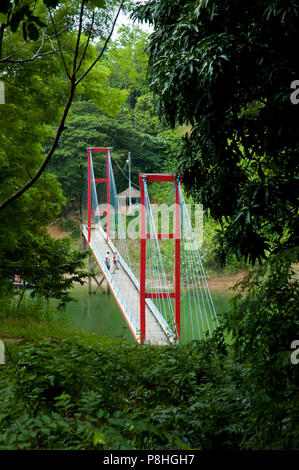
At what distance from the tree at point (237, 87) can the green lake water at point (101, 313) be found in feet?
18.9

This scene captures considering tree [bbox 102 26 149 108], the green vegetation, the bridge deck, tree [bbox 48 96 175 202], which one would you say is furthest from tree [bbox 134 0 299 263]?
tree [bbox 48 96 175 202]

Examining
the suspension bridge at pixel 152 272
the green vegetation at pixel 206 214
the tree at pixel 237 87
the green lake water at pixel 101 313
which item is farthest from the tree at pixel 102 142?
the tree at pixel 237 87

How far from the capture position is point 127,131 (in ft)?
54.3

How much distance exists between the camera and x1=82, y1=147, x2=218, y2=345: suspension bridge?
5672mm

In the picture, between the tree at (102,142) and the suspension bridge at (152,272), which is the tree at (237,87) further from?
the tree at (102,142)

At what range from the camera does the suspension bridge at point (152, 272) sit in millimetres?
5672

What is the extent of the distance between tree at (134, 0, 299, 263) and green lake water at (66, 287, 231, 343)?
18.9ft

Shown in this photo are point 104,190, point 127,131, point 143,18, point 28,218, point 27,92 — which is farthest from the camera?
point 104,190

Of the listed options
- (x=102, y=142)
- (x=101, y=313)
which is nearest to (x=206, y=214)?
(x=101, y=313)

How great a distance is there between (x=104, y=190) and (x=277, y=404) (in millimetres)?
17794

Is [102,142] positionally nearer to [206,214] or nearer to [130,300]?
[130,300]

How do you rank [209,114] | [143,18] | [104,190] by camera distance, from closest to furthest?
1. [209,114]
2. [143,18]
3. [104,190]
